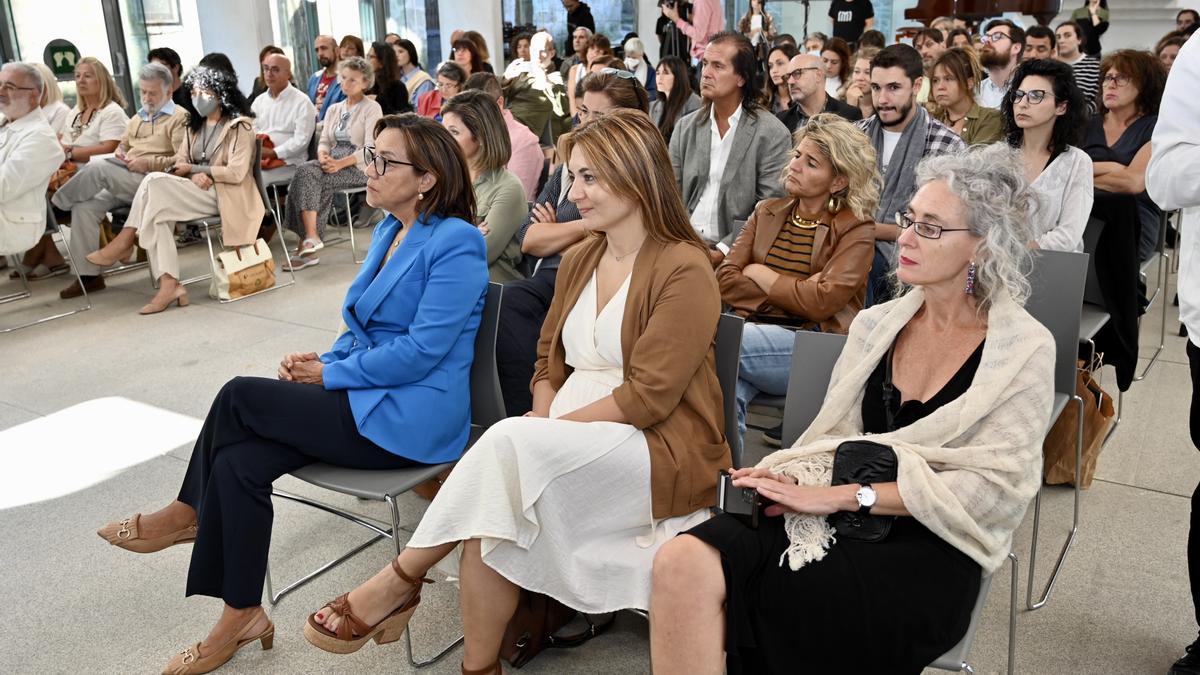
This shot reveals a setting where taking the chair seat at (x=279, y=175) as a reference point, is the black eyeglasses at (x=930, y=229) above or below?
above

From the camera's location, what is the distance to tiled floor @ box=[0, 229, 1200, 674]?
8.01ft

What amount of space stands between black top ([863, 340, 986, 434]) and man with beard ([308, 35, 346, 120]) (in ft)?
20.5

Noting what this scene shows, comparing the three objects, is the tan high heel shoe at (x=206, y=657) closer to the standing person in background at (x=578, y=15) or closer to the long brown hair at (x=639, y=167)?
the long brown hair at (x=639, y=167)

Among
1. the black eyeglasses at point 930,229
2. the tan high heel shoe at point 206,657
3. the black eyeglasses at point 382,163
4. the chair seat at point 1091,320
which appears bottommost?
the tan high heel shoe at point 206,657

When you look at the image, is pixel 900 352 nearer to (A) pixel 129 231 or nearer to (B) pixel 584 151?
(B) pixel 584 151

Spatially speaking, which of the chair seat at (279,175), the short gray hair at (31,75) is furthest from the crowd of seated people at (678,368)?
the chair seat at (279,175)

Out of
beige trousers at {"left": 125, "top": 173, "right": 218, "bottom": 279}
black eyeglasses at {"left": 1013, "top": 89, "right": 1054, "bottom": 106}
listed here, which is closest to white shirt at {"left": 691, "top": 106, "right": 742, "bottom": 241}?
black eyeglasses at {"left": 1013, "top": 89, "right": 1054, "bottom": 106}

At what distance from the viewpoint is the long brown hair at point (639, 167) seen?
7.39 feet

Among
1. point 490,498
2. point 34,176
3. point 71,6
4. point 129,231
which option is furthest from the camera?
point 71,6

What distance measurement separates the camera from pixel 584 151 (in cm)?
228

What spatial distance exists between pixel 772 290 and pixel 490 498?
1292 millimetres

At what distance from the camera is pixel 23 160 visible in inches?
205

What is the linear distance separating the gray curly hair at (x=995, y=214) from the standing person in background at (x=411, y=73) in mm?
6423

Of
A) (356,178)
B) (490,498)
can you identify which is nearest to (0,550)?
(490,498)
